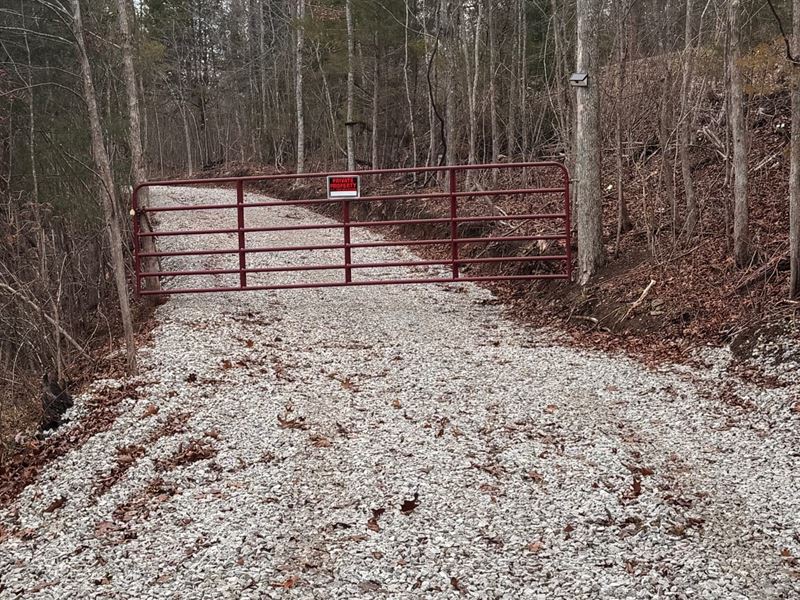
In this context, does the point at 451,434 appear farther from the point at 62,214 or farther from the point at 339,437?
the point at 62,214

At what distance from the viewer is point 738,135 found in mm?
7633

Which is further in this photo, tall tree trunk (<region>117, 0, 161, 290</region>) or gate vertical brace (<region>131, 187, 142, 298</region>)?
gate vertical brace (<region>131, 187, 142, 298</region>)

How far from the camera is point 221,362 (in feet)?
23.4

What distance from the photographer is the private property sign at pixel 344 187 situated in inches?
369

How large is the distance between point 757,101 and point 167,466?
12068 millimetres

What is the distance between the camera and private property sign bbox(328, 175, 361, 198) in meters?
9.37

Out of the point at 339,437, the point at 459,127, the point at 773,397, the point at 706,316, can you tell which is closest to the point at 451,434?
the point at 339,437

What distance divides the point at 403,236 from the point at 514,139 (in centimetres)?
432

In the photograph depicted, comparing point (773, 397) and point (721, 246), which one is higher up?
point (721, 246)

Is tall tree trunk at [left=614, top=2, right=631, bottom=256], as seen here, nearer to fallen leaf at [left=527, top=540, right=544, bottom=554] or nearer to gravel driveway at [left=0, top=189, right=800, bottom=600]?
gravel driveway at [left=0, top=189, right=800, bottom=600]

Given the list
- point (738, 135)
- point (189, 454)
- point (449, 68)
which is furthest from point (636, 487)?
point (449, 68)

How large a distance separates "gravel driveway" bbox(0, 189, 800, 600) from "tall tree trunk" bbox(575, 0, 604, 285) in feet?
7.21

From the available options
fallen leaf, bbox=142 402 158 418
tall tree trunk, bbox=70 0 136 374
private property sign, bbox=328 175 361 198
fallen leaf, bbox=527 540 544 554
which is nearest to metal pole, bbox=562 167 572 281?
private property sign, bbox=328 175 361 198

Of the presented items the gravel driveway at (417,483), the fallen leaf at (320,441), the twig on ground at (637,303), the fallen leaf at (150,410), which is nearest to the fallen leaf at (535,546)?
the gravel driveway at (417,483)
